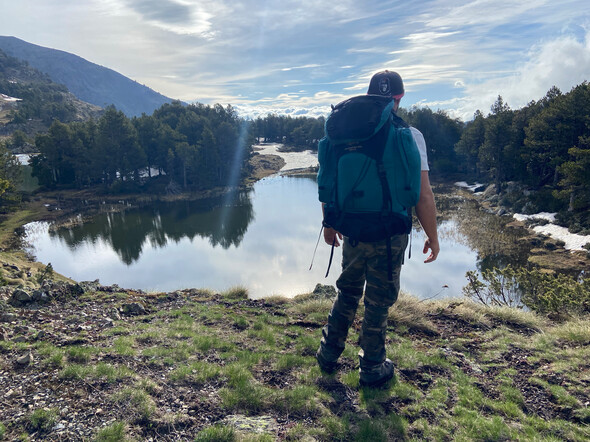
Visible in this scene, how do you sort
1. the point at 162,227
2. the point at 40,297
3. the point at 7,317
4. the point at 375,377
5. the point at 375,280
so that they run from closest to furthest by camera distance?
the point at 375,280 < the point at 375,377 < the point at 7,317 < the point at 40,297 < the point at 162,227

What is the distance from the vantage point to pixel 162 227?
3747 cm

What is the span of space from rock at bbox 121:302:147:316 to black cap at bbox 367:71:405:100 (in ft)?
25.0

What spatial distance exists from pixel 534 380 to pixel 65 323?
8238 mm

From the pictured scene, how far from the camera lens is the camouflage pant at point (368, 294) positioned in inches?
147

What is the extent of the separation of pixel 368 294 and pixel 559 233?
34153mm

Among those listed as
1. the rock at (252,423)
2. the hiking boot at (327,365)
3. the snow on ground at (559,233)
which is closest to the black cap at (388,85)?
the hiking boot at (327,365)

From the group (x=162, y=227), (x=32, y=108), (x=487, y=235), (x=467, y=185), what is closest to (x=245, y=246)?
(x=162, y=227)

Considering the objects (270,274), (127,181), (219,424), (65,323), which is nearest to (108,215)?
(127,181)

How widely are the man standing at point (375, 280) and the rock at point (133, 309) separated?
18.9ft

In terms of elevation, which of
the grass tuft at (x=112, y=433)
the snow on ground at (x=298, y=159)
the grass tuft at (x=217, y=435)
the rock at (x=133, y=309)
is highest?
the snow on ground at (x=298, y=159)

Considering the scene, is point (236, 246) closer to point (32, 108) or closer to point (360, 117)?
point (360, 117)

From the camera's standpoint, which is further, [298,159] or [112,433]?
[298,159]

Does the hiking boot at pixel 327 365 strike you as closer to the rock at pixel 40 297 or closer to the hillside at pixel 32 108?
the rock at pixel 40 297

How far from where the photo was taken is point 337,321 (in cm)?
425
